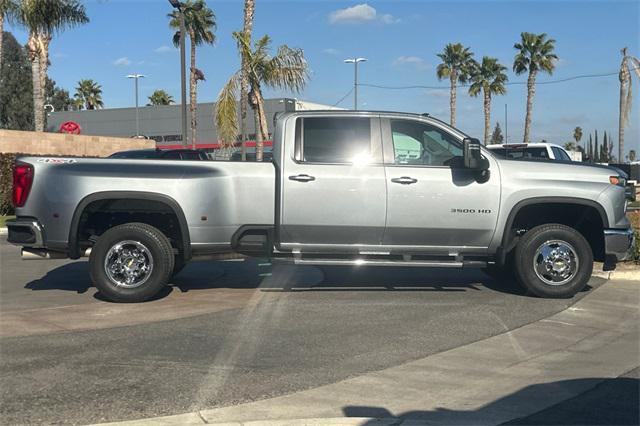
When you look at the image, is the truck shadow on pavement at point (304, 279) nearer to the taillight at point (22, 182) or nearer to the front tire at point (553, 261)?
the front tire at point (553, 261)

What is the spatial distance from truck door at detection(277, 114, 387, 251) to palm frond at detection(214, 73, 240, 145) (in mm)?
12964

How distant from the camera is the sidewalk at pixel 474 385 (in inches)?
158

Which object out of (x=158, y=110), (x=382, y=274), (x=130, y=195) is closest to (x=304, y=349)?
(x=130, y=195)

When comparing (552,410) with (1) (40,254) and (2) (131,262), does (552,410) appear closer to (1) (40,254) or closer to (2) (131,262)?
(2) (131,262)

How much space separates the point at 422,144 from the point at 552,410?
3900mm

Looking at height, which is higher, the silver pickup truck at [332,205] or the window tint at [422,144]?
the window tint at [422,144]

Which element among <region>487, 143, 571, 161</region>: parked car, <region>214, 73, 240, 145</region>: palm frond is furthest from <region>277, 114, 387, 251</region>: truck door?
<region>214, 73, 240, 145</region>: palm frond

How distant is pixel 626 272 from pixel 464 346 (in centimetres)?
472

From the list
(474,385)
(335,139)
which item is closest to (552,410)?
(474,385)

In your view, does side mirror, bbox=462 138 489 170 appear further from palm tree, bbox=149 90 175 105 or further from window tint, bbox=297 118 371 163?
palm tree, bbox=149 90 175 105

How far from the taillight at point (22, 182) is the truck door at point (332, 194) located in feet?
9.48

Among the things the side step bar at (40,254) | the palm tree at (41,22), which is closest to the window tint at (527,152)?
the side step bar at (40,254)

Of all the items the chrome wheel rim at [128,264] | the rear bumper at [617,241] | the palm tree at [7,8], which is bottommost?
the chrome wheel rim at [128,264]

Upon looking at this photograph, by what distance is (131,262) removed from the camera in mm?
7207
